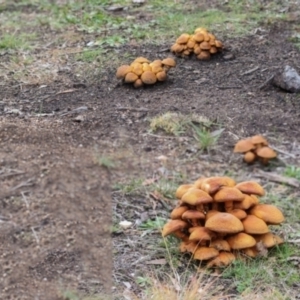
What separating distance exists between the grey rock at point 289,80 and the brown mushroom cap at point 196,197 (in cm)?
221

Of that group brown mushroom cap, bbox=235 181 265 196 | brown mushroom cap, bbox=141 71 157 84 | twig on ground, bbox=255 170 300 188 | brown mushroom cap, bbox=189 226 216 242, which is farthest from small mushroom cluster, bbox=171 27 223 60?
brown mushroom cap, bbox=189 226 216 242

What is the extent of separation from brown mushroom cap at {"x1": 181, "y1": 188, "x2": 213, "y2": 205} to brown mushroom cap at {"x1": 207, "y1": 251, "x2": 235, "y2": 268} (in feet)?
0.81

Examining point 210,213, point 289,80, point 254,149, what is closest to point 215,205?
point 210,213

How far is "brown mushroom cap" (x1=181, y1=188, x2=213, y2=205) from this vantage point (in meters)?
3.02

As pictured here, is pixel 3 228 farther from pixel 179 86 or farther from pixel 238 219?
pixel 179 86

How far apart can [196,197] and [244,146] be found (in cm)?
106

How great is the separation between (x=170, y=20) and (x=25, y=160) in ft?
12.3

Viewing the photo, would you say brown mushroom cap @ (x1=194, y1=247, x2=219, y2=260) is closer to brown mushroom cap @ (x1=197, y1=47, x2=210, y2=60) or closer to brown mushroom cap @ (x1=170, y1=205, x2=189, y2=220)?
brown mushroom cap @ (x1=170, y1=205, x2=189, y2=220)

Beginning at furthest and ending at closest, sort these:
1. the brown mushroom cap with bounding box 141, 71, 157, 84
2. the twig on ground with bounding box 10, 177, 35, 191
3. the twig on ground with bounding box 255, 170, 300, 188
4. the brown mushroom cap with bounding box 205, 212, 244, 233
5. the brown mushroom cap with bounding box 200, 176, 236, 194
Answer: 1. the brown mushroom cap with bounding box 141, 71, 157, 84
2. the twig on ground with bounding box 255, 170, 300, 188
3. the twig on ground with bounding box 10, 177, 35, 191
4. the brown mushroom cap with bounding box 200, 176, 236, 194
5. the brown mushroom cap with bounding box 205, 212, 244, 233

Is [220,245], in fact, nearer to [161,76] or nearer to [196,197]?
[196,197]

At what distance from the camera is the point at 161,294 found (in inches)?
109

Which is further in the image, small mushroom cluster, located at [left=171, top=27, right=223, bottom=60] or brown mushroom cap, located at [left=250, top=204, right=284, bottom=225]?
small mushroom cluster, located at [left=171, top=27, right=223, bottom=60]

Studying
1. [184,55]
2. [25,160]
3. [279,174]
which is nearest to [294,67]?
[184,55]

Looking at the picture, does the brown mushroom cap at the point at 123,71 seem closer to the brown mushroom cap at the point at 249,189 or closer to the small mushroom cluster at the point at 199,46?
the small mushroom cluster at the point at 199,46
